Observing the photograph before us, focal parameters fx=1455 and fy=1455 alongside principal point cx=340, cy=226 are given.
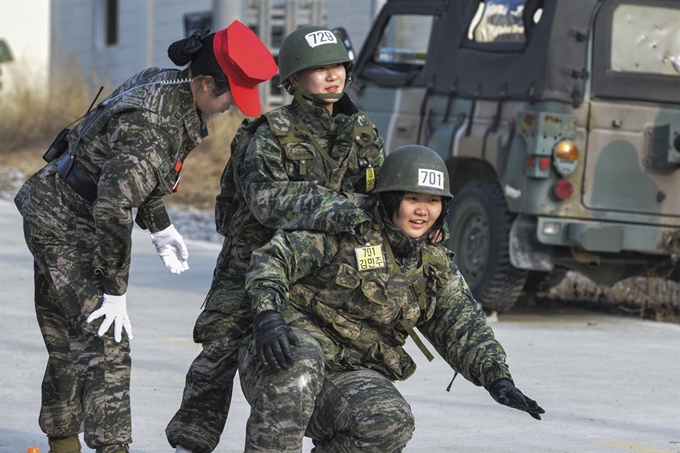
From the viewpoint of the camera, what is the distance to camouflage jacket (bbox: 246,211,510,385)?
4836mm

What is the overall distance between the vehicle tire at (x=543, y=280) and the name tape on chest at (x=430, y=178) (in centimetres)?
646

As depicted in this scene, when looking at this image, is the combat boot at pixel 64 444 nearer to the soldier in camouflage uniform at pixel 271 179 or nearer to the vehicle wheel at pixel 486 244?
the soldier in camouflage uniform at pixel 271 179

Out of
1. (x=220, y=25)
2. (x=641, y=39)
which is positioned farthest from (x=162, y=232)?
(x=220, y=25)

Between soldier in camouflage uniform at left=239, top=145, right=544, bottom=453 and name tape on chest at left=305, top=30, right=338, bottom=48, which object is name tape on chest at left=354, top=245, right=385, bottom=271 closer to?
→ soldier in camouflage uniform at left=239, top=145, right=544, bottom=453

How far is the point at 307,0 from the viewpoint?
2450 cm

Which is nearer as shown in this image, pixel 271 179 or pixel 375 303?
pixel 375 303

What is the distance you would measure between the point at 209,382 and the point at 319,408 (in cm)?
61

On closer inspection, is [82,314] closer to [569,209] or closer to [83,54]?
[569,209]

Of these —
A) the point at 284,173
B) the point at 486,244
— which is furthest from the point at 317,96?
the point at 486,244

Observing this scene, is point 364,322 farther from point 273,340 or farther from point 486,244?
point 486,244

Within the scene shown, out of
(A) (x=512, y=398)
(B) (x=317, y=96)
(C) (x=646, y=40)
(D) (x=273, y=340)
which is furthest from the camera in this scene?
(C) (x=646, y=40)

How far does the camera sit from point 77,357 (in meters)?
5.18

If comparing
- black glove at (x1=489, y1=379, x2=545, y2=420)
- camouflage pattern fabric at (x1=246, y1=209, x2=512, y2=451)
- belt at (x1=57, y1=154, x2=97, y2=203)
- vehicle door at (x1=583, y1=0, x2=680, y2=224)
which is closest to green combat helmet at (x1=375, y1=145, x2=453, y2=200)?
camouflage pattern fabric at (x1=246, y1=209, x2=512, y2=451)

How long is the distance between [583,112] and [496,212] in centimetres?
92
